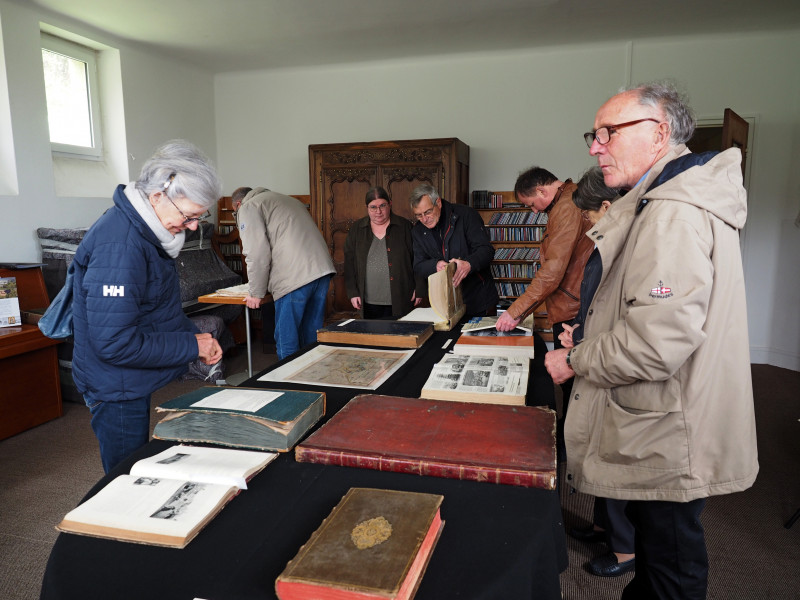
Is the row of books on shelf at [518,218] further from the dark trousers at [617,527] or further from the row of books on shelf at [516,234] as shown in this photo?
the dark trousers at [617,527]

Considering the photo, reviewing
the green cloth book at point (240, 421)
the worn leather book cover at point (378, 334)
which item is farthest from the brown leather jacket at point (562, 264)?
the green cloth book at point (240, 421)

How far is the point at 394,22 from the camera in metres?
4.77

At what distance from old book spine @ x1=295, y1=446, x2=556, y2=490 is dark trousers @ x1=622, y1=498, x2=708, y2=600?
0.45 m

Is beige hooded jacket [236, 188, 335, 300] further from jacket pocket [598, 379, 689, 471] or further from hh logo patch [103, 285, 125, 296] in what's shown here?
jacket pocket [598, 379, 689, 471]

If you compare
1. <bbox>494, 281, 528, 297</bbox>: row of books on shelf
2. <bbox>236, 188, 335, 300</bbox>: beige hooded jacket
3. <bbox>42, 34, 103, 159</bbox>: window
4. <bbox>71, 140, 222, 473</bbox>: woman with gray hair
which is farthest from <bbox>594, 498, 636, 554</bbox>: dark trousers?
<bbox>42, 34, 103, 159</bbox>: window

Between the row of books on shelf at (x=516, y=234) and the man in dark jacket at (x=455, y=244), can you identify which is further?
the row of books on shelf at (x=516, y=234)

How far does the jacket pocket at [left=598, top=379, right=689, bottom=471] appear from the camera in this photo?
4.06 feet

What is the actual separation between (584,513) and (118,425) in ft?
6.87

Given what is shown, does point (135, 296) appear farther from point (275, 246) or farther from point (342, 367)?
point (275, 246)

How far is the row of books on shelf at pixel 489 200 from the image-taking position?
5762 mm

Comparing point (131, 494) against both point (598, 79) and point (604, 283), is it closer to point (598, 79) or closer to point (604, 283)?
point (604, 283)

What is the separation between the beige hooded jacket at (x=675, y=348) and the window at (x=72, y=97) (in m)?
5.07

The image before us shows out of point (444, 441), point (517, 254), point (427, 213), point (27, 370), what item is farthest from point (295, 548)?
point (517, 254)

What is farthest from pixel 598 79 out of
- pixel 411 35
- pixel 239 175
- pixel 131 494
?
pixel 131 494
